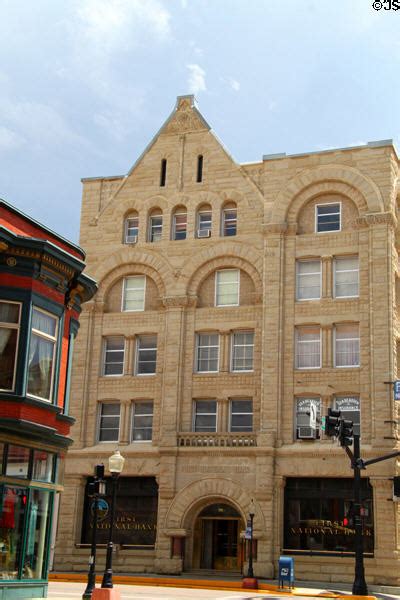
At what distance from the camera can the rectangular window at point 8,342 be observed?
74.6 feet

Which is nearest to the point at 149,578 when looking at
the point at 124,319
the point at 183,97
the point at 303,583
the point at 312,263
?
the point at 303,583

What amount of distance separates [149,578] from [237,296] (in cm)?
1499

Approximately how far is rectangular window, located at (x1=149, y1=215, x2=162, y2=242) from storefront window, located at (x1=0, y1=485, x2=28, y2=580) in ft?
90.1

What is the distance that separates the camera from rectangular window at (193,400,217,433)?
44844mm

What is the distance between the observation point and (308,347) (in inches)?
1730

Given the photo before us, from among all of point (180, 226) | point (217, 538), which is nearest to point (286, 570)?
point (217, 538)

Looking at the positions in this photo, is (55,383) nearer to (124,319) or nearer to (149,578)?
(149,578)

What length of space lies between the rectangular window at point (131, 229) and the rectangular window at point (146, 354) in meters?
5.78

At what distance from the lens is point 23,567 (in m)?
22.8

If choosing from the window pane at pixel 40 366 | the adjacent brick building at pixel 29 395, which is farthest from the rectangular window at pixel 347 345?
the window pane at pixel 40 366

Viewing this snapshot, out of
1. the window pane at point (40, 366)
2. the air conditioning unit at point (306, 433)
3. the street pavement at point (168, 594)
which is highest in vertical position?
the air conditioning unit at point (306, 433)

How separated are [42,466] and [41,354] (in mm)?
3056

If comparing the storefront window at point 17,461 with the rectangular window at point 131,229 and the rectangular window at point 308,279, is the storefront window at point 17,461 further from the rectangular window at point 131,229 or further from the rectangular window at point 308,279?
the rectangular window at point 131,229

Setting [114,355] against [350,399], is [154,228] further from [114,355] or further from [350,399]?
[350,399]
